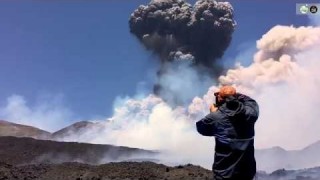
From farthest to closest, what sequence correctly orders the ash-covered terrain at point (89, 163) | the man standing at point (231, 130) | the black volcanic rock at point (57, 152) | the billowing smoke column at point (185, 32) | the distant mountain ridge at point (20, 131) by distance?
the billowing smoke column at point (185, 32) < the distant mountain ridge at point (20, 131) < the black volcanic rock at point (57, 152) < the ash-covered terrain at point (89, 163) < the man standing at point (231, 130)

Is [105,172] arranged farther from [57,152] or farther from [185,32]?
[185,32]

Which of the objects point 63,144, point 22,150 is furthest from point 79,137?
point 22,150

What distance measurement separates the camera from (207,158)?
94.3 feet

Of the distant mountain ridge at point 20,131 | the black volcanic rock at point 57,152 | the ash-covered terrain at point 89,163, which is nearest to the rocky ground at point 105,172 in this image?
the ash-covered terrain at point 89,163

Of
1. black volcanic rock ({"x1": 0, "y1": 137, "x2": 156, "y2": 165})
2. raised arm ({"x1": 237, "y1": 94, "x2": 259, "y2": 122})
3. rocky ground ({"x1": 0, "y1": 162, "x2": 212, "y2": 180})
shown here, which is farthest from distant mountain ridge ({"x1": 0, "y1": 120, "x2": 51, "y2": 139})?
raised arm ({"x1": 237, "y1": 94, "x2": 259, "y2": 122})

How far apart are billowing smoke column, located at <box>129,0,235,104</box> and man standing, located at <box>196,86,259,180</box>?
128ft

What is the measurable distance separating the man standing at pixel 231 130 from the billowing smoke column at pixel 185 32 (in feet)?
128

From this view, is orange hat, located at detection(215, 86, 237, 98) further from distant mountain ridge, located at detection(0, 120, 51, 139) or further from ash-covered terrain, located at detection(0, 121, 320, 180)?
distant mountain ridge, located at detection(0, 120, 51, 139)

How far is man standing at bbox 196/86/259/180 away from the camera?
11.0 ft

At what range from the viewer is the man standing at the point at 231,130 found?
3.37 metres

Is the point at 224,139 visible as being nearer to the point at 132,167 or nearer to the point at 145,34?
the point at 132,167

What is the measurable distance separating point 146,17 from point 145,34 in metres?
2.05

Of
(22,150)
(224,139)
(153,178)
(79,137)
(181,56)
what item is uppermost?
(181,56)

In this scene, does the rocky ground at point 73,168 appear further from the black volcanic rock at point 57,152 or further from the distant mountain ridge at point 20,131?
the distant mountain ridge at point 20,131
